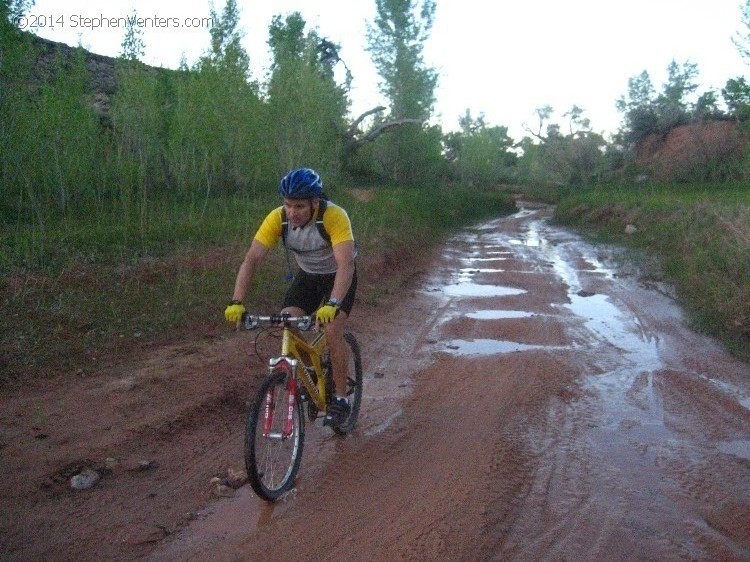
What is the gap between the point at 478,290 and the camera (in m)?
13.1

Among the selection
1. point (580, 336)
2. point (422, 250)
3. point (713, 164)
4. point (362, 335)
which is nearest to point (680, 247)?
point (422, 250)

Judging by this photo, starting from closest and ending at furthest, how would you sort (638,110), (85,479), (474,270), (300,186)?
(85,479) → (300,186) → (474,270) → (638,110)

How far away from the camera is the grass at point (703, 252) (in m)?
9.52

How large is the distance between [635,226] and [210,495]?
21934mm

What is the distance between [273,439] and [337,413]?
765 millimetres

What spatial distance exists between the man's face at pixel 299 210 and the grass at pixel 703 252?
19.0 feet

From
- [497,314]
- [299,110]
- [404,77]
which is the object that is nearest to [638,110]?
[404,77]

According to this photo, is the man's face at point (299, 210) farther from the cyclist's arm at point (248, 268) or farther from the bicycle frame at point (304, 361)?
the bicycle frame at point (304, 361)

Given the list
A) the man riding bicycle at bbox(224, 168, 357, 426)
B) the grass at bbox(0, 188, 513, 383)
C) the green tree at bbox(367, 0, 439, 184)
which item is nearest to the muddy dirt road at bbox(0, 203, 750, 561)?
the grass at bbox(0, 188, 513, 383)

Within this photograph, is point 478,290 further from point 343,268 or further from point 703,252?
point 343,268

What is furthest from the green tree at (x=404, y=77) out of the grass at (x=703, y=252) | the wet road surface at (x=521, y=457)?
the wet road surface at (x=521, y=457)

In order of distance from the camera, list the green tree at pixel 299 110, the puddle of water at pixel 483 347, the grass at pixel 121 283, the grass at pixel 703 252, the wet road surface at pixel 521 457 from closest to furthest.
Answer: the wet road surface at pixel 521 457, the grass at pixel 121 283, the puddle of water at pixel 483 347, the grass at pixel 703 252, the green tree at pixel 299 110

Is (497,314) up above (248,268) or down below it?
below

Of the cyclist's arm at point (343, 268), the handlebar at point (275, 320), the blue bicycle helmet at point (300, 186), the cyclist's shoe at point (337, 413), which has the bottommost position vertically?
the cyclist's shoe at point (337, 413)
